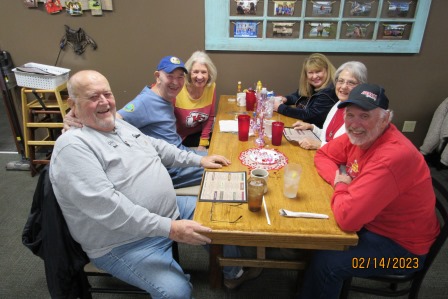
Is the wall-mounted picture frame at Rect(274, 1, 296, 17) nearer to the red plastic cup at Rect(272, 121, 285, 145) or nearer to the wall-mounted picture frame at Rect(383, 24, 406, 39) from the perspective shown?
the wall-mounted picture frame at Rect(383, 24, 406, 39)

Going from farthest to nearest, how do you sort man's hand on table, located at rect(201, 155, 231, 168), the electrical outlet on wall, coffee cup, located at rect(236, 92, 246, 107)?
the electrical outlet on wall → coffee cup, located at rect(236, 92, 246, 107) → man's hand on table, located at rect(201, 155, 231, 168)

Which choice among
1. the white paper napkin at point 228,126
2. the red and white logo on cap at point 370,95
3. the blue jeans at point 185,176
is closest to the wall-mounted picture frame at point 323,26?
the white paper napkin at point 228,126

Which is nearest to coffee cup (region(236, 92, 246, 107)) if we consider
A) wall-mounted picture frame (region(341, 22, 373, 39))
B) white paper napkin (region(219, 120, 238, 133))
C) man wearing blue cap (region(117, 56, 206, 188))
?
white paper napkin (region(219, 120, 238, 133))

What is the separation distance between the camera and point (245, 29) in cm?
292

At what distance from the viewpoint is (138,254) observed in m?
1.28

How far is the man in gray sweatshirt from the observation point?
45.6 inches

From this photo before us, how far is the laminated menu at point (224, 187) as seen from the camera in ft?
4.17

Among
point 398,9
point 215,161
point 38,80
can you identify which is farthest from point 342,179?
point 38,80

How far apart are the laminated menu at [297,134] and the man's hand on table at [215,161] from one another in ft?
1.76

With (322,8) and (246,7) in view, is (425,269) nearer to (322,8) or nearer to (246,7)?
(322,8)

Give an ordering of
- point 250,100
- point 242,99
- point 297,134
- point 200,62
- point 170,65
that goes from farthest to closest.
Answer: point 242,99, point 250,100, point 200,62, point 297,134, point 170,65

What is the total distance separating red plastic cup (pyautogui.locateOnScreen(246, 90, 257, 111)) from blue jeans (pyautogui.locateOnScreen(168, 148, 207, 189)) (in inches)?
31.7

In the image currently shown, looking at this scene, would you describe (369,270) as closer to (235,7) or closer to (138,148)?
(138,148)

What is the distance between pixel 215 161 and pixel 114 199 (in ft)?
1.85
